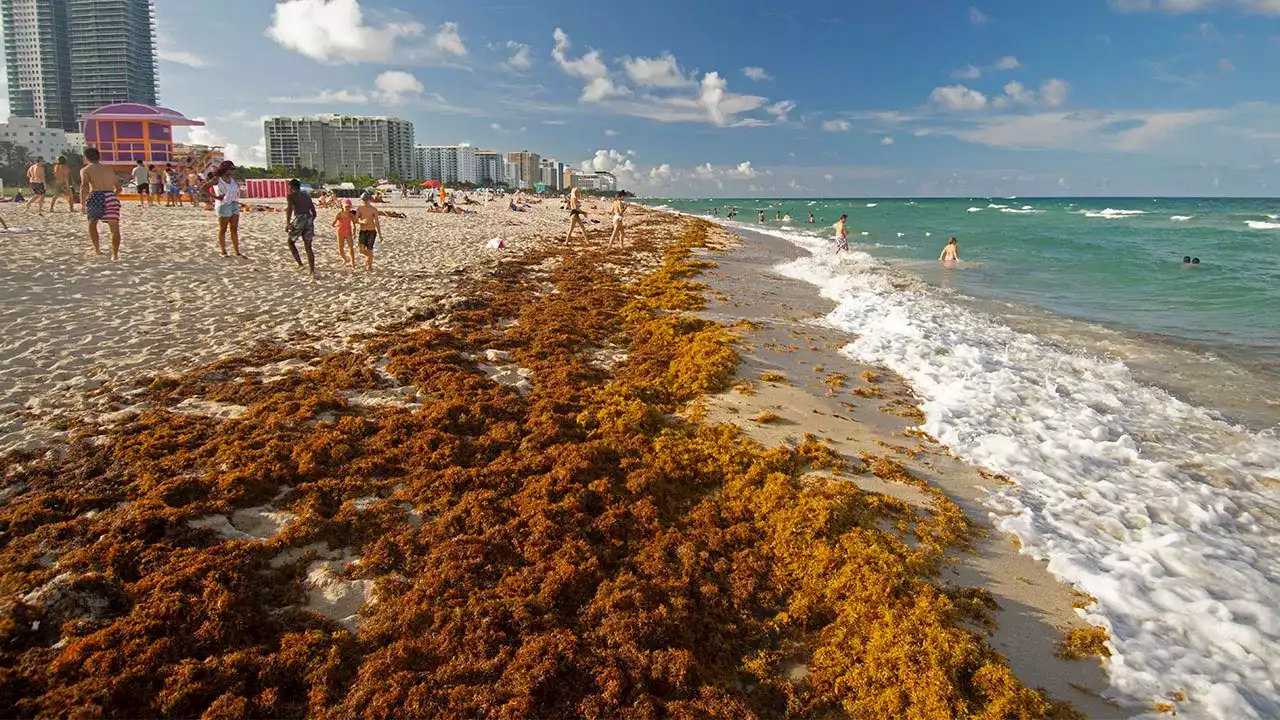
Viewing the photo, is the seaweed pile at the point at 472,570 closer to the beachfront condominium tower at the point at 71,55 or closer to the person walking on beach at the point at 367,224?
the person walking on beach at the point at 367,224

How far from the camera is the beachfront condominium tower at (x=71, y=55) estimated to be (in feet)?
376

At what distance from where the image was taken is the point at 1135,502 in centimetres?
425

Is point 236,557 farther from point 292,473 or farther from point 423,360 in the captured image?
point 423,360

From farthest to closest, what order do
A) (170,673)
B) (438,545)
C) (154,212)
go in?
1. (154,212)
2. (438,545)
3. (170,673)

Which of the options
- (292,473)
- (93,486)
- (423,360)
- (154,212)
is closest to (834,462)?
(292,473)

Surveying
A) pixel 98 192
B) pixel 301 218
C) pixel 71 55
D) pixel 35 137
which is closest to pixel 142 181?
pixel 98 192

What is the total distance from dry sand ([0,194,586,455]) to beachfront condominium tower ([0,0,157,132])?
461 ft

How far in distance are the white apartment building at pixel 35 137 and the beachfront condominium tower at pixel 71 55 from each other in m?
9.89

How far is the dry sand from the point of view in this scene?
216 inches

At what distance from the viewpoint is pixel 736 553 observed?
11.5 ft

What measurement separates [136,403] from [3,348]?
7.41 ft

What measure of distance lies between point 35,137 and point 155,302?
458ft

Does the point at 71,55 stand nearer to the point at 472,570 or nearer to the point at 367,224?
the point at 367,224

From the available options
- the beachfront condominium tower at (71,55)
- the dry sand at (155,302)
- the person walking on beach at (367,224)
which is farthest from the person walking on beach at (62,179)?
the beachfront condominium tower at (71,55)
